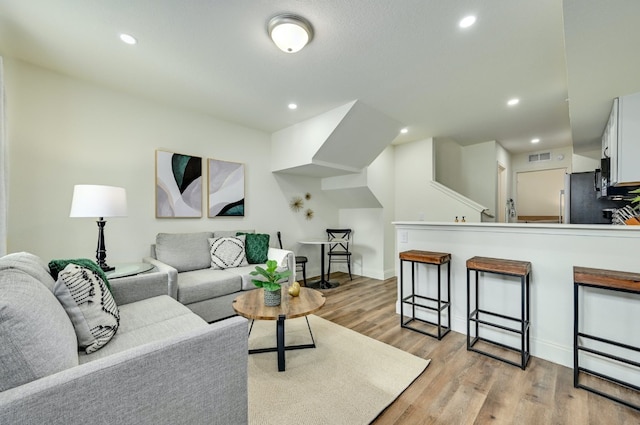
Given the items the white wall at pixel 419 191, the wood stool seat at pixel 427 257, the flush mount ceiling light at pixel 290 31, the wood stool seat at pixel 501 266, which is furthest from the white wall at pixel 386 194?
the flush mount ceiling light at pixel 290 31

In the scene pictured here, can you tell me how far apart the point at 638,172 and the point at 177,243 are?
447 cm

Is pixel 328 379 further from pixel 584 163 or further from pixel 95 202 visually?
pixel 584 163

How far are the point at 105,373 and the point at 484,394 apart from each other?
83.8 inches

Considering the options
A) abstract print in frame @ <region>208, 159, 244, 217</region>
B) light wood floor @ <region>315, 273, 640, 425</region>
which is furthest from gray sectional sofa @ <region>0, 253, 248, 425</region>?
abstract print in frame @ <region>208, 159, 244, 217</region>

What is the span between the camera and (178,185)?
3.38 meters

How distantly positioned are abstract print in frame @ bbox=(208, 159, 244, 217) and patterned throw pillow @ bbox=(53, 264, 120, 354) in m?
2.15

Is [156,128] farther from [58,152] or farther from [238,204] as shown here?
[238,204]

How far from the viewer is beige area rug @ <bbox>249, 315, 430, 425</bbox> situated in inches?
62.2

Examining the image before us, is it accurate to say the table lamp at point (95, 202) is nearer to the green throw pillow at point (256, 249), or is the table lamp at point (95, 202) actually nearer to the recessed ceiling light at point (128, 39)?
the recessed ceiling light at point (128, 39)

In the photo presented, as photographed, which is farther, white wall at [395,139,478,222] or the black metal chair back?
the black metal chair back

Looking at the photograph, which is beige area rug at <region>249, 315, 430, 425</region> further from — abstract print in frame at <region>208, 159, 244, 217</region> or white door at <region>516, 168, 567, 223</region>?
white door at <region>516, 168, 567, 223</region>

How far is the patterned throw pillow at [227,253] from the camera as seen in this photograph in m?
3.25

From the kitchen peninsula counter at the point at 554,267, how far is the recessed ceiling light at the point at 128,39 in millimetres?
3233

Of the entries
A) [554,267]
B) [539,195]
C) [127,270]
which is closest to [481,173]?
[539,195]
